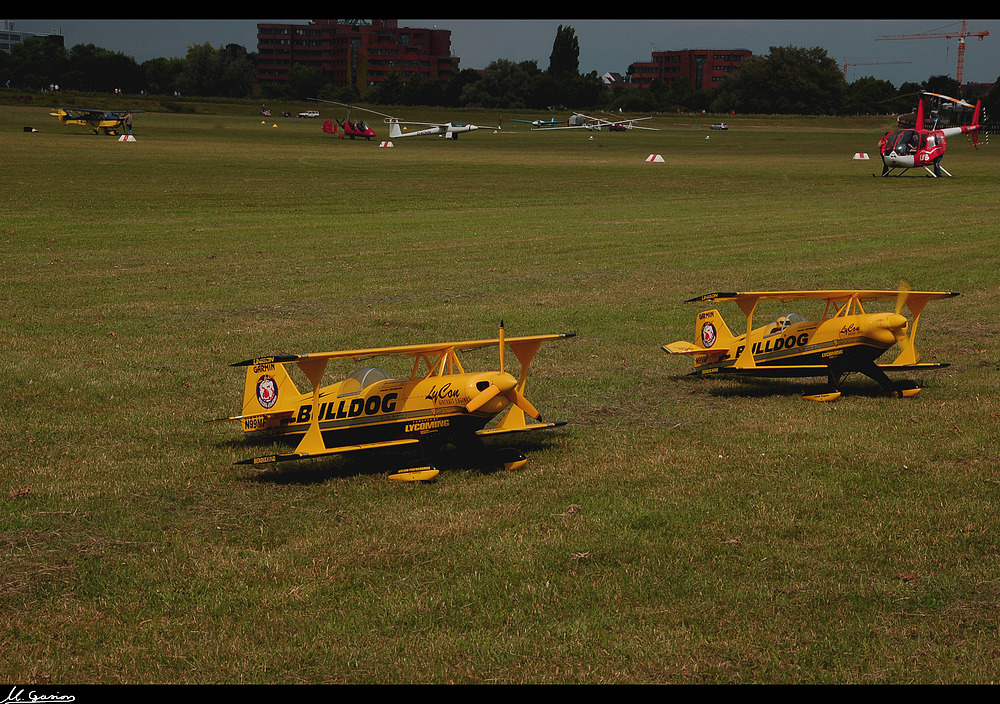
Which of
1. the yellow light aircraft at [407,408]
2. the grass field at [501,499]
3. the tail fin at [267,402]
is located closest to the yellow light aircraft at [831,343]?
the grass field at [501,499]

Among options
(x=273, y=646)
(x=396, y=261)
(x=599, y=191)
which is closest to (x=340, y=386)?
(x=273, y=646)

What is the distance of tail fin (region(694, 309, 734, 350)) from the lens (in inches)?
645

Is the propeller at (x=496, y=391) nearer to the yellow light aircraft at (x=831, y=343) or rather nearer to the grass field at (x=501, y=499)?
the grass field at (x=501, y=499)

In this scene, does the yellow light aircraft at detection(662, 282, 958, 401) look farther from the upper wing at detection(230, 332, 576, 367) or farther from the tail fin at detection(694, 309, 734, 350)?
the upper wing at detection(230, 332, 576, 367)

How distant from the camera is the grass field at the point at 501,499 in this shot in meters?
7.61

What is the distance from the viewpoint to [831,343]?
15062mm

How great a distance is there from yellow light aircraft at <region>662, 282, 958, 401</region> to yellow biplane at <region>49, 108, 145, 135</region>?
8662cm

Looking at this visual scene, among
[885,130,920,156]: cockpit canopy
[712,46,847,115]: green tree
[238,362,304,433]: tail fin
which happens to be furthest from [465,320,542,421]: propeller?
[712,46,847,115]: green tree

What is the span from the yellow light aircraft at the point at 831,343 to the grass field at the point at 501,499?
Answer: 46 cm

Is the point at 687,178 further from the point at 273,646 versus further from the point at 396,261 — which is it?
the point at 273,646

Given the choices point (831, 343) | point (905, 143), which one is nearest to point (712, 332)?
point (831, 343)

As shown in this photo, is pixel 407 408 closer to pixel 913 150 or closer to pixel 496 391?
pixel 496 391

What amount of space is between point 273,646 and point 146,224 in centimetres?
3336

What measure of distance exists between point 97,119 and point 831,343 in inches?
3765
